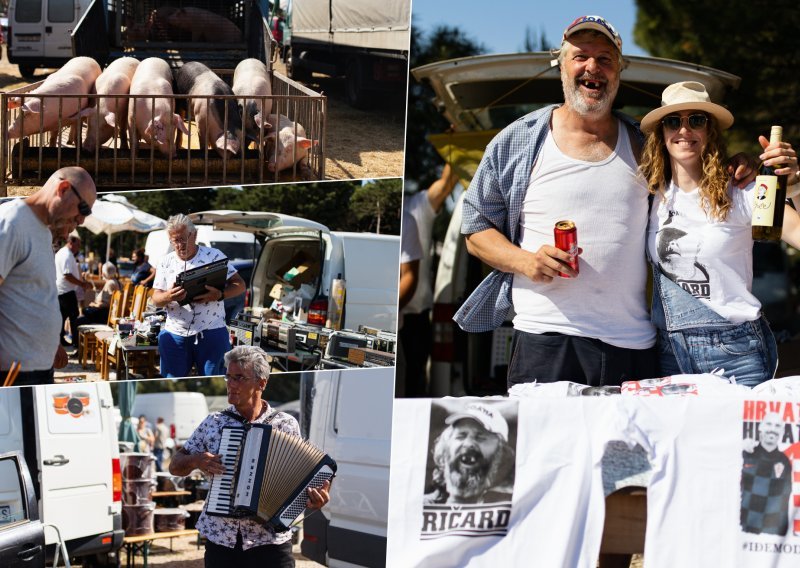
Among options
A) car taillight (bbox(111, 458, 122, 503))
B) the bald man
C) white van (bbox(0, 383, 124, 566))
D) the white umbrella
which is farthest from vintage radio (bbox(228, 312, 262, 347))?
car taillight (bbox(111, 458, 122, 503))

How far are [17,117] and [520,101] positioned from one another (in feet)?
12.6

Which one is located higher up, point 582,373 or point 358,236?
point 358,236

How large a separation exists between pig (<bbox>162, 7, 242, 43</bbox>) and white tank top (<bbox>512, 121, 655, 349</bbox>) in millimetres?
1701

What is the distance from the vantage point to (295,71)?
181 inches

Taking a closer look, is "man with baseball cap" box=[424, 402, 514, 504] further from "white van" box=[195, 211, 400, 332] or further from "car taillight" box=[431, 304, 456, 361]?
"car taillight" box=[431, 304, 456, 361]

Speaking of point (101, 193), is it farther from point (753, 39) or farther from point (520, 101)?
point (753, 39)

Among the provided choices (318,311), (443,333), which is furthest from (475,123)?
(318,311)

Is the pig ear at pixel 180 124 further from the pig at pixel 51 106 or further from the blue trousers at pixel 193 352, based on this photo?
the blue trousers at pixel 193 352

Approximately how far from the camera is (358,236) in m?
4.84

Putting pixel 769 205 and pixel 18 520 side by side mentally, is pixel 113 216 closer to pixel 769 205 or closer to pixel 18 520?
pixel 18 520

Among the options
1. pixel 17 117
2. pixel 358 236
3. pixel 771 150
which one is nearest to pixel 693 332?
pixel 771 150

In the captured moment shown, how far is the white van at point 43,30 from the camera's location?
13.9 feet

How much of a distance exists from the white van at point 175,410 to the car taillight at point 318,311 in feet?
24.1

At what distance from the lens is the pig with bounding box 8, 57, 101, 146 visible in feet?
13.2
